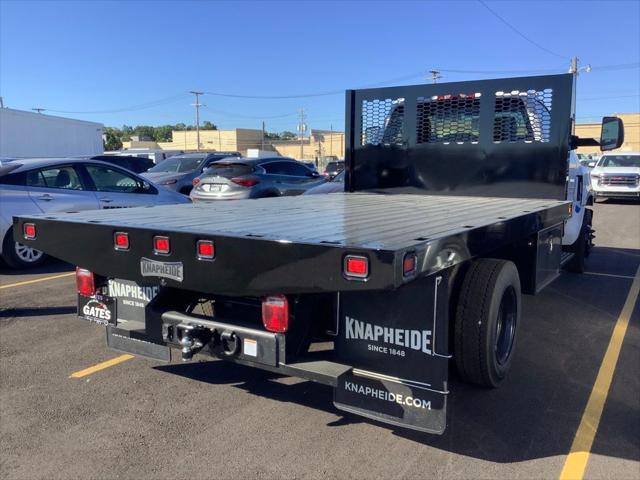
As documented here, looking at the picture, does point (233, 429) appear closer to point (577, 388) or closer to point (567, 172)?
point (577, 388)

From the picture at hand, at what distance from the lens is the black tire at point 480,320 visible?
3562mm

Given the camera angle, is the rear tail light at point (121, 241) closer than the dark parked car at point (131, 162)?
Yes

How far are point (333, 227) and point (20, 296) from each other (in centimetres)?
490

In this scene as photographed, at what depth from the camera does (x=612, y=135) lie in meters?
6.22

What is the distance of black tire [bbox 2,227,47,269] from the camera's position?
7.80 metres

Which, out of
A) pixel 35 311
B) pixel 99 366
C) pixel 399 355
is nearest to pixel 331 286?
pixel 399 355

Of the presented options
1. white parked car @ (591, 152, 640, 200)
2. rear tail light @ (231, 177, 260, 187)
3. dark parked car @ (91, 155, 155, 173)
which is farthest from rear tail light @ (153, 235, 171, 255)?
white parked car @ (591, 152, 640, 200)

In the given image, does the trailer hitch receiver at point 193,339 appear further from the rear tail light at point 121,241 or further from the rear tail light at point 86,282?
the rear tail light at point 86,282

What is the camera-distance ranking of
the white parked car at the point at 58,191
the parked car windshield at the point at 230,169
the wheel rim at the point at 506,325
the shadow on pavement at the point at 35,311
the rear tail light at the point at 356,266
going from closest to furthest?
the rear tail light at the point at 356,266, the wheel rim at the point at 506,325, the shadow on pavement at the point at 35,311, the white parked car at the point at 58,191, the parked car windshield at the point at 230,169

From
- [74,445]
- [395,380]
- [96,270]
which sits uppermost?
[96,270]

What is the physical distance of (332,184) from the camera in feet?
37.4

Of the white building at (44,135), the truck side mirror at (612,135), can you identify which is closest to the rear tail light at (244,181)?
the truck side mirror at (612,135)

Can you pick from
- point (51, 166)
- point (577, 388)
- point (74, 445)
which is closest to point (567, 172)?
point (577, 388)

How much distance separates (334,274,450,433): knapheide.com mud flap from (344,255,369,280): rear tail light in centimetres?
49
